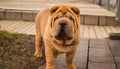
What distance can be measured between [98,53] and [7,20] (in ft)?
15.7

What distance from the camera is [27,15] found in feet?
31.5

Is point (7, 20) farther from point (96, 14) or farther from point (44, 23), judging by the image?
point (44, 23)

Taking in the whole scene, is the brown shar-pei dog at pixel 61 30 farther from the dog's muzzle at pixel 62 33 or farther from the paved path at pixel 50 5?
the paved path at pixel 50 5

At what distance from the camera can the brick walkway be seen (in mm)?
4762

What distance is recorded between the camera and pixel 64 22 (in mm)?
3469

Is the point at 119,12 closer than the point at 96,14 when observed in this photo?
Yes

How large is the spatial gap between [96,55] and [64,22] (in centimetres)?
205

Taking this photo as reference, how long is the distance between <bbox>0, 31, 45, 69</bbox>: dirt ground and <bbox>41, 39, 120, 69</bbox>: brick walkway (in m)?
0.41

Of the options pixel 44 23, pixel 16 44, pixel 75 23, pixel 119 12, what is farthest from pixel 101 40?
pixel 75 23

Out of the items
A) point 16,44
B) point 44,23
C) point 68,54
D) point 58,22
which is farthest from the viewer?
point 16,44

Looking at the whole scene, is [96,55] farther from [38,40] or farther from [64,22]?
[64,22]

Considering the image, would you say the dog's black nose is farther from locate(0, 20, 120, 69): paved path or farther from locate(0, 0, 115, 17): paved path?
locate(0, 0, 115, 17): paved path

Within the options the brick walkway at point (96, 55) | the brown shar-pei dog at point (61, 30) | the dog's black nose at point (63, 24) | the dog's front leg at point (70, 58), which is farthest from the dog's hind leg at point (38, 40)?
the dog's black nose at point (63, 24)

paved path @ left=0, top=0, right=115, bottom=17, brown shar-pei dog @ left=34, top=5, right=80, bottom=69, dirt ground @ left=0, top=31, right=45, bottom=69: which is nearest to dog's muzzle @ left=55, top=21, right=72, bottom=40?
brown shar-pei dog @ left=34, top=5, right=80, bottom=69
